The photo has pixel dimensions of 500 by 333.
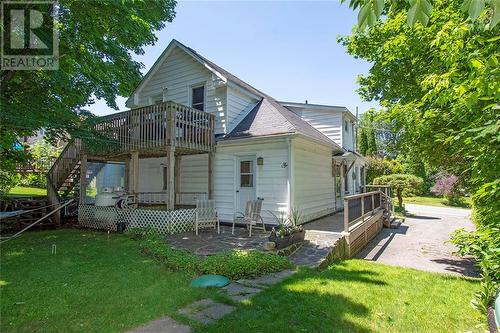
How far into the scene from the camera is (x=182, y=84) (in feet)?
42.2

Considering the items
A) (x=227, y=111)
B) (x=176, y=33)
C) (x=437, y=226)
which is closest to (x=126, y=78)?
(x=176, y=33)

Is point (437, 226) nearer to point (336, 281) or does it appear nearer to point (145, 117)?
point (336, 281)

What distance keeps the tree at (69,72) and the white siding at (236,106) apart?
3910 millimetres

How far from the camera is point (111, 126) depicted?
11.2 meters

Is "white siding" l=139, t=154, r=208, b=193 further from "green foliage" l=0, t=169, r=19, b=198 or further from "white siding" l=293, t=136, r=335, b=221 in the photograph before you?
"green foliage" l=0, t=169, r=19, b=198

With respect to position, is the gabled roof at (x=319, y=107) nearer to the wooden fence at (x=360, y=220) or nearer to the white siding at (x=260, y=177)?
the wooden fence at (x=360, y=220)

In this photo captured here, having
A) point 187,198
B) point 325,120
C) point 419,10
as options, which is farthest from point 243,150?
point 419,10

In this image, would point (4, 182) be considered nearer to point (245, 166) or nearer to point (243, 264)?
point (245, 166)

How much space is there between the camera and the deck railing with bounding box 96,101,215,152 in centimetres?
944

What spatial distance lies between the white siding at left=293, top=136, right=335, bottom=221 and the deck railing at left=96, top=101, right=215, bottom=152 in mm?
3475

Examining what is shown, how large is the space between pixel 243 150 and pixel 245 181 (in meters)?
1.19

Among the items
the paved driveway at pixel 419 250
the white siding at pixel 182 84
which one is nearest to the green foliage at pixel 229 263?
the paved driveway at pixel 419 250

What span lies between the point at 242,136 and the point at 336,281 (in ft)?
20.1

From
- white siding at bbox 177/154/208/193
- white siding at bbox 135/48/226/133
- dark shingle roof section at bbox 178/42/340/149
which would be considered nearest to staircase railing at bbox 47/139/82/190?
white siding at bbox 135/48/226/133
